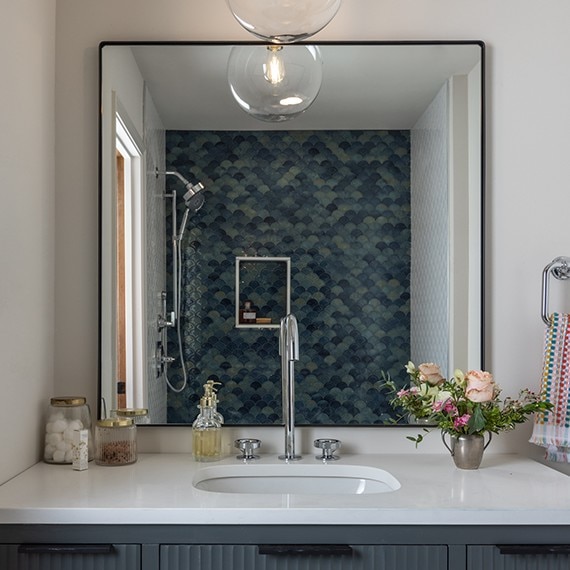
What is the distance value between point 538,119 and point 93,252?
1.44m

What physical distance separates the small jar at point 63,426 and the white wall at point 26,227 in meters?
0.04

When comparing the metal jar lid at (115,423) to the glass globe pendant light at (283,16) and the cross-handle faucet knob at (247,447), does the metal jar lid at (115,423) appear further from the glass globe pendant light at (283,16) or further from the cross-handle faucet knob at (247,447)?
the glass globe pendant light at (283,16)

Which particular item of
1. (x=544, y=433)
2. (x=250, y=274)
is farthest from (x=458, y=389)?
(x=250, y=274)

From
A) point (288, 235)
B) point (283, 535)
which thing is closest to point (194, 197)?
point (288, 235)

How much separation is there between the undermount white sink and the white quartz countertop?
14 centimetres

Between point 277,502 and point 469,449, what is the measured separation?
62cm

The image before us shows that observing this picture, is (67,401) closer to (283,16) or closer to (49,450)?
(49,450)

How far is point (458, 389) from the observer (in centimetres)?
217

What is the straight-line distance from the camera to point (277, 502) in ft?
5.99

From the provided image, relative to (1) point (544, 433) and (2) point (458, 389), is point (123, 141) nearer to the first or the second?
(2) point (458, 389)

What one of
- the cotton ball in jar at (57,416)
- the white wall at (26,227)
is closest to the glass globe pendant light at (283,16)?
the white wall at (26,227)

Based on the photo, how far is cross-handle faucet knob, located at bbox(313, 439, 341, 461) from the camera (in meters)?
2.32

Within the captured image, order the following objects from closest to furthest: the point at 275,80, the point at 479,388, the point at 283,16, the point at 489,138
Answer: the point at 283,16 → the point at 479,388 → the point at 275,80 → the point at 489,138

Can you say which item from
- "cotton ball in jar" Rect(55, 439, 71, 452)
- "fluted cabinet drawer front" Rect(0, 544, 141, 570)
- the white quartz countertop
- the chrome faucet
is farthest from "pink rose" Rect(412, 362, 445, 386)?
"cotton ball in jar" Rect(55, 439, 71, 452)
